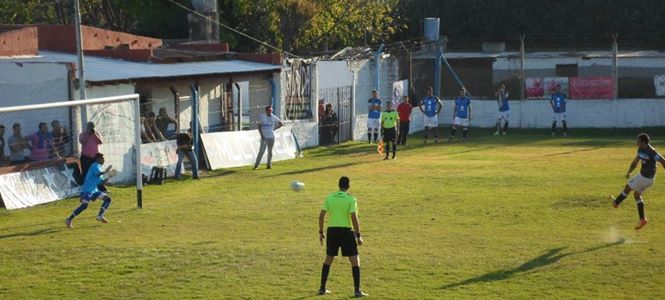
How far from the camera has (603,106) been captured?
4709cm

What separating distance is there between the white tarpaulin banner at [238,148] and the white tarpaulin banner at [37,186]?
6.67 meters

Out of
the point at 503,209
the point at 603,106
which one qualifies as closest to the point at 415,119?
the point at 603,106

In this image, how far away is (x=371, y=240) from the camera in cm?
2036

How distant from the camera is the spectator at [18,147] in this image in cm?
2444

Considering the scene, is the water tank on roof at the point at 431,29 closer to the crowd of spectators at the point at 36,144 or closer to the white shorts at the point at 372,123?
the white shorts at the point at 372,123

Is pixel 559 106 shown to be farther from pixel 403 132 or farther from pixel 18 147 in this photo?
pixel 18 147

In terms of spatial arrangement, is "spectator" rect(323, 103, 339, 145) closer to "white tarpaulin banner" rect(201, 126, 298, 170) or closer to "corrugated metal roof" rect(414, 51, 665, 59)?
"white tarpaulin banner" rect(201, 126, 298, 170)

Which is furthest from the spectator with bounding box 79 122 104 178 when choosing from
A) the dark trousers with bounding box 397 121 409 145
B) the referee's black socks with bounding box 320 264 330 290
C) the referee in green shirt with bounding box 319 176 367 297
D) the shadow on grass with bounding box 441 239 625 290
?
the dark trousers with bounding box 397 121 409 145

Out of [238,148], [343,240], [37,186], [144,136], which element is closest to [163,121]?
[144,136]

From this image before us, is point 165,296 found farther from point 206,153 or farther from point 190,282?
point 206,153

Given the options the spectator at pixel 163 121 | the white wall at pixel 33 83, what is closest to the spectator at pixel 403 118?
the spectator at pixel 163 121

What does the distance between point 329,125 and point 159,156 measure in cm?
1159

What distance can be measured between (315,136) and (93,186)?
1804 centimetres

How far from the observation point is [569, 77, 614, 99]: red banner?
154 ft
